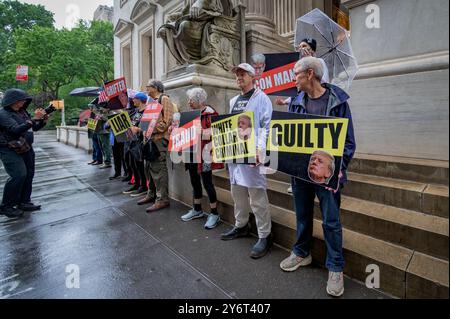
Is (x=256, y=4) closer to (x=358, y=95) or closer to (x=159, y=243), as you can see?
(x=358, y=95)

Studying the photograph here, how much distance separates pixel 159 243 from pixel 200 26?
4413 mm

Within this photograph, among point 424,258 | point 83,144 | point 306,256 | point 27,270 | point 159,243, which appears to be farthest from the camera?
point 83,144

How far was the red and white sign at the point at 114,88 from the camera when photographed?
6.20 metres

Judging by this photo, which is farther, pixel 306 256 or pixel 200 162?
pixel 200 162

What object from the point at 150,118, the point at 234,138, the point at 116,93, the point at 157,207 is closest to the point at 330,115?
the point at 234,138

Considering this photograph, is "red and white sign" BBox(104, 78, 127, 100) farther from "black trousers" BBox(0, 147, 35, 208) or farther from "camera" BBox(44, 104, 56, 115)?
"black trousers" BBox(0, 147, 35, 208)

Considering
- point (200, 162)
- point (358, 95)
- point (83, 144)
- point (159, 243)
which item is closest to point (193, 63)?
point (200, 162)

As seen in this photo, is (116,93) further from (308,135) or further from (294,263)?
(294,263)

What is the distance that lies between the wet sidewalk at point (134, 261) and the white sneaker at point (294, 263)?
51 millimetres

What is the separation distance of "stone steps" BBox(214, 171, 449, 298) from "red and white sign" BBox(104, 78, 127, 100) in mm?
4701

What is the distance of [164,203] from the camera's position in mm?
4836

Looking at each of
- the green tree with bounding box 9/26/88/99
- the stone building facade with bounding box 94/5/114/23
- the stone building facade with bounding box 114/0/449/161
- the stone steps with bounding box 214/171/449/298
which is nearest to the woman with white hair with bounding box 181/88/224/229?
the stone steps with bounding box 214/171/449/298

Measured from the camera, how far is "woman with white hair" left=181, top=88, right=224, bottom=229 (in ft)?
12.5

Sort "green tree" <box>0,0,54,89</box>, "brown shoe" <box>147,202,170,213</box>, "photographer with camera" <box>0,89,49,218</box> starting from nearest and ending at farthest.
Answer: "photographer with camera" <box>0,89,49,218</box> → "brown shoe" <box>147,202,170,213</box> → "green tree" <box>0,0,54,89</box>
